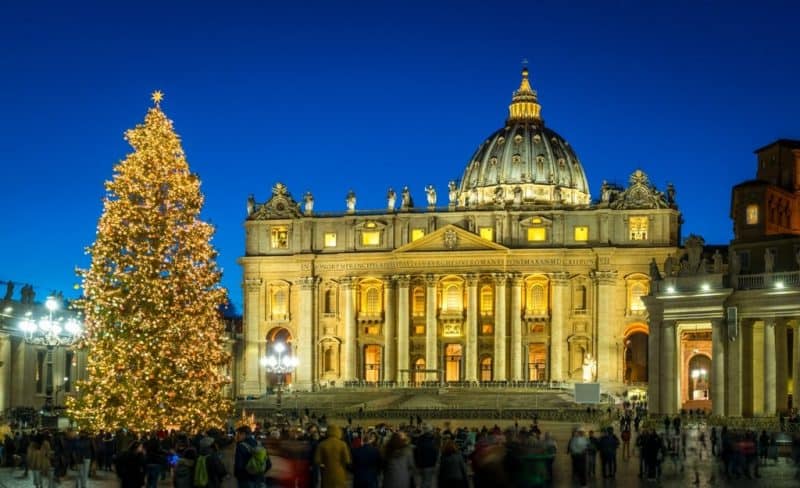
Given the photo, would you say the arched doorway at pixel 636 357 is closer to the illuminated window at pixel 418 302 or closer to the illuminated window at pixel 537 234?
the illuminated window at pixel 537 234

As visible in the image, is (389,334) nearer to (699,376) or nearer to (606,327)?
(606,327)

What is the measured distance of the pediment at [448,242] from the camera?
113188mm

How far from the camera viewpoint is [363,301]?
11719 centimetres

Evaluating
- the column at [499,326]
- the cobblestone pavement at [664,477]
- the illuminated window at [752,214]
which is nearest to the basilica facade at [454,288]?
the column at [499,326]

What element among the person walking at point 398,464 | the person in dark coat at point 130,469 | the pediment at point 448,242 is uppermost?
the pediment at point 448,242

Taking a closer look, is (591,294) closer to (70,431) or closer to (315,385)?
(315,385)

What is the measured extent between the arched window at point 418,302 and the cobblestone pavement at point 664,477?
7041 cm

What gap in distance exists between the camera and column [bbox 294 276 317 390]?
115000 millimetres

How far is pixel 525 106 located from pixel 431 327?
4436 centimetres

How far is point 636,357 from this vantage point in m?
113

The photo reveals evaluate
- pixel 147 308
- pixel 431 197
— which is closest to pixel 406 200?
pixel 431 197

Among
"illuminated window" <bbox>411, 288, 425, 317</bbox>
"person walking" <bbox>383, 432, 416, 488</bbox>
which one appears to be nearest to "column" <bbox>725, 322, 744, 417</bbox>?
"person walking" <bbox>383, 432, 416, 488</bbox>

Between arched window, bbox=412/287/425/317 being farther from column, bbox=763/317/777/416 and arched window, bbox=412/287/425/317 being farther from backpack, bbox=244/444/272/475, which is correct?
backpack, bbox=244/444/272/475

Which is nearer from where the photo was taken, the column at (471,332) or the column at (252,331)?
the column at (471,332)
